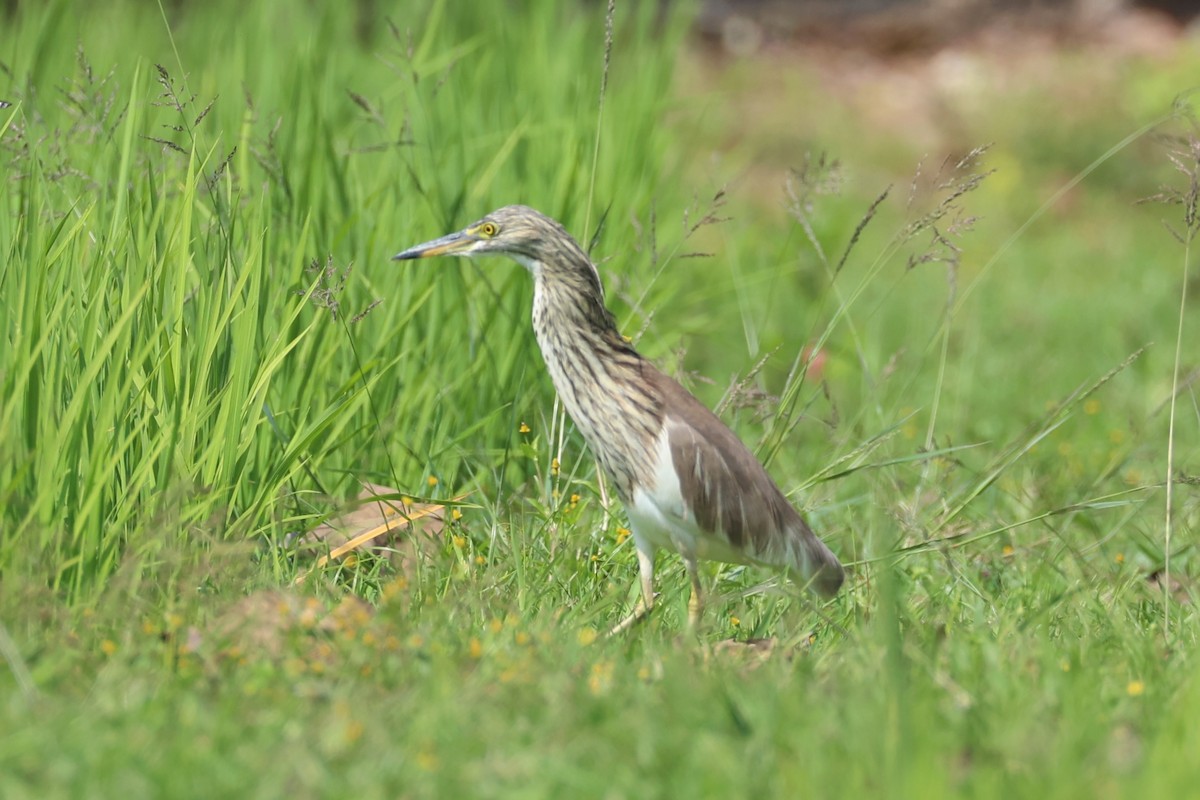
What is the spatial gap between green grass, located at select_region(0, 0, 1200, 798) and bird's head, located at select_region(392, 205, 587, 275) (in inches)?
12.6

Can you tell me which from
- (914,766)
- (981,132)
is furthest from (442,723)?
(981,132)

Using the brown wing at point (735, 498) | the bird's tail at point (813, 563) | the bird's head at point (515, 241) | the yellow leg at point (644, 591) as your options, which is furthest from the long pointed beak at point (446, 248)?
the bird's tail at point (813, 563)

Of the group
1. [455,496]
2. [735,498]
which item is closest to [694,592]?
[735,498]

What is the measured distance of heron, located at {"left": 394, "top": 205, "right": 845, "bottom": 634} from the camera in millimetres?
3869

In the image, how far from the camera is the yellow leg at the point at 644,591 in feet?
12.2

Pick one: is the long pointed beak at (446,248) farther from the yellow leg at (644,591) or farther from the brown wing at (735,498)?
the yellow leg at (644,591)

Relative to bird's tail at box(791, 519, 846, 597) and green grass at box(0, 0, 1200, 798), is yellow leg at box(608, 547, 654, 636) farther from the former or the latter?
bird's tail at box(791, 519, 846, 597)

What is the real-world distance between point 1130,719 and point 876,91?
32.5 feet

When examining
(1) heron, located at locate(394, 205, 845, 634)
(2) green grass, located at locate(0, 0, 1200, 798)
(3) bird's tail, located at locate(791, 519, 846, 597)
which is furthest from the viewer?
(3) bird's tail, located at locate(791, 519, 846, 597)

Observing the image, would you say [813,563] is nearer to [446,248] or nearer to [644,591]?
[644,591]

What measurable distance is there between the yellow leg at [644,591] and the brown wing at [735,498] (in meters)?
0.18

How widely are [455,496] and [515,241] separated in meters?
0.75

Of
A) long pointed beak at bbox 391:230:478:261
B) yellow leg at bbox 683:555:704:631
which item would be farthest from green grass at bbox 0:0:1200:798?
long pointed beak at bbox 391:230:478:261

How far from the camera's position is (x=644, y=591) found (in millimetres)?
3904
